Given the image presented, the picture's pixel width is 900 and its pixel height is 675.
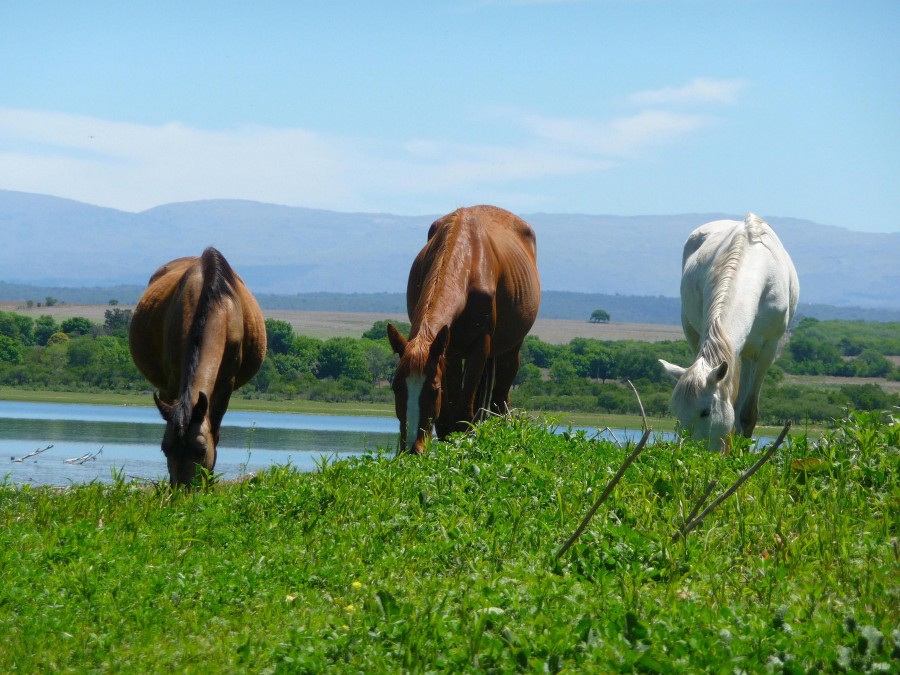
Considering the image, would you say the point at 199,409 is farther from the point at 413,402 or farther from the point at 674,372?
the point at 674,372

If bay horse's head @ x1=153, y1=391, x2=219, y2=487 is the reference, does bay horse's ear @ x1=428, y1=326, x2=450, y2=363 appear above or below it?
above

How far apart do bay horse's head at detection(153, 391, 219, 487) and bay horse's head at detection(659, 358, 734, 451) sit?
344 centimetres

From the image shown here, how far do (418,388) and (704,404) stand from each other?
79.8 inches

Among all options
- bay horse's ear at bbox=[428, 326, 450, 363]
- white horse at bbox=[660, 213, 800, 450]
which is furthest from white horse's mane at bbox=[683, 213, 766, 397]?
bay horse's ear at bbox=[428, 326, 450, 363]

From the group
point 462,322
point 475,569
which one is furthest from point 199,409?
point 475,569

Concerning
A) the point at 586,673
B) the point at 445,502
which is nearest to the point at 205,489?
the point at 445,502

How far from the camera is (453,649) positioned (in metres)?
3.90

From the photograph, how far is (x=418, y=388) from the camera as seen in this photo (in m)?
8.07

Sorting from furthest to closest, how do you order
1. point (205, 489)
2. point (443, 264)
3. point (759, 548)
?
point (443, 264) < point (205, 489) < point (759, 548)

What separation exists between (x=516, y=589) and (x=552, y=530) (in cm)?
103

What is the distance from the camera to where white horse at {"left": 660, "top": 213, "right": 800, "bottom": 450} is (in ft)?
26.4

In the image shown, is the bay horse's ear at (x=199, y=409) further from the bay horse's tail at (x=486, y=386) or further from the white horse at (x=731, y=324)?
the white horse at (x=731, y=324)

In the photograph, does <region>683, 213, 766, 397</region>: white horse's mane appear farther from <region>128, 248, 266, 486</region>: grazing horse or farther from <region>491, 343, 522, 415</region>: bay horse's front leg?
<region>128, 248, 266, 486</region>: grazing horse

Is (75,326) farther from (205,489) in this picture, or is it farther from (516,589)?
(516,589)
